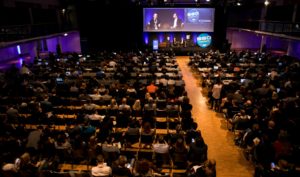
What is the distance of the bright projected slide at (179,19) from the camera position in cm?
2773

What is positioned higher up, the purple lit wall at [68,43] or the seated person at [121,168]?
the purple lit wall at [68,43]

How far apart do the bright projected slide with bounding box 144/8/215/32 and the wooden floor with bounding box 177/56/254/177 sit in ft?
49.7

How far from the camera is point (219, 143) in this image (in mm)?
9406

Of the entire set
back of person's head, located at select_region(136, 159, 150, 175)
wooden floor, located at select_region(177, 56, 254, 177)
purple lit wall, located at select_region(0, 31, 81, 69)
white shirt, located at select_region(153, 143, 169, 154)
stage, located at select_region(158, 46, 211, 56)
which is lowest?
wooden floor, located at select_region(177, 56, 254, 177)

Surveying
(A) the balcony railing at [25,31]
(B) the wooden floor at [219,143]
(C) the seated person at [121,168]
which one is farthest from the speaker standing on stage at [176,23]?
(C) the seated person at [121,168]

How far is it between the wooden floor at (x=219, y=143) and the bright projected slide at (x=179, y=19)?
1515 centimetres

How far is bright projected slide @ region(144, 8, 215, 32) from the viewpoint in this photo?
2773 cm

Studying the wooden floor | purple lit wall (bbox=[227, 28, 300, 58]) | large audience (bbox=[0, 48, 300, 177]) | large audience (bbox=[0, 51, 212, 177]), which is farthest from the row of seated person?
purple lit wall (bbox=[227, 28, 300, 58])

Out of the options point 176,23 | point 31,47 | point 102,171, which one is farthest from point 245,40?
point 102,171

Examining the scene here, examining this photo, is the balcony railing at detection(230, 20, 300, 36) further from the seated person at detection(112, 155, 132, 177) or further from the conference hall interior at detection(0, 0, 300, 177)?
the seated person at detection(112, 155, 132, 177)

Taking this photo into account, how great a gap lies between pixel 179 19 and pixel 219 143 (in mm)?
20956

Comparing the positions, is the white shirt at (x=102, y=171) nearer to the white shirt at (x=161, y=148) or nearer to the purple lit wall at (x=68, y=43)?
the white shirt at (x=161, y=148)

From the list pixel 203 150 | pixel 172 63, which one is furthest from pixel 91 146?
pixel 172 63

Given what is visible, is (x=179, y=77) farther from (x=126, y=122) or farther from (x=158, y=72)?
(x=126, y=122)
